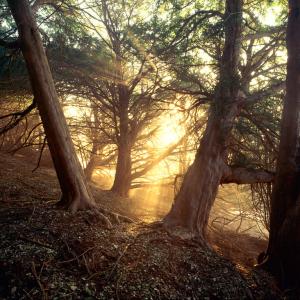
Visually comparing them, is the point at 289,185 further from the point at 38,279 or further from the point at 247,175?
the point at 38,279

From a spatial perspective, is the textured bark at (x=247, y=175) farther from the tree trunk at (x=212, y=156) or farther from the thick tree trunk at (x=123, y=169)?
the thick tree trunk at (x=123, y=169)

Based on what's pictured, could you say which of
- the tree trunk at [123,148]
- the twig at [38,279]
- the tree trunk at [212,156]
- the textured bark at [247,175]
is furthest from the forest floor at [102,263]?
the tree trunk at [123,148]

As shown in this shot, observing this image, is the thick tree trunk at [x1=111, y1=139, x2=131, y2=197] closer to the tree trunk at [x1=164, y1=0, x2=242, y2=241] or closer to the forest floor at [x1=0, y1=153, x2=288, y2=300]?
the tree trunk at [x1=164, y1=0, x2=242, y2=241]

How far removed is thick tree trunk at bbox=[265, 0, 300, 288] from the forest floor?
385 millimetres

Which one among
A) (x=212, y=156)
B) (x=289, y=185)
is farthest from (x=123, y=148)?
(x=289, y=185)

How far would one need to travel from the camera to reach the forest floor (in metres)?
3.22

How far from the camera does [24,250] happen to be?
363 cm

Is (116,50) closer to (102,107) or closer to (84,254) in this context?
(102,107)

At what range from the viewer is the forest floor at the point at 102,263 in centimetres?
322

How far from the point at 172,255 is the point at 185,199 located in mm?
1573

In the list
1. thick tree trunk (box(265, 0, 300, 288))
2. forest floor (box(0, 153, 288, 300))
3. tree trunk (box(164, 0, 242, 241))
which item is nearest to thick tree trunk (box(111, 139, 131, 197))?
tree trunk (box(164, 0, 242, 241))

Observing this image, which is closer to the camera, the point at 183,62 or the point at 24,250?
the point at 24,250

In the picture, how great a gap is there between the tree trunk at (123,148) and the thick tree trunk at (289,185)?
252 inches

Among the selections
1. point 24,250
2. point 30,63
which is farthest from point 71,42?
point 24,250
